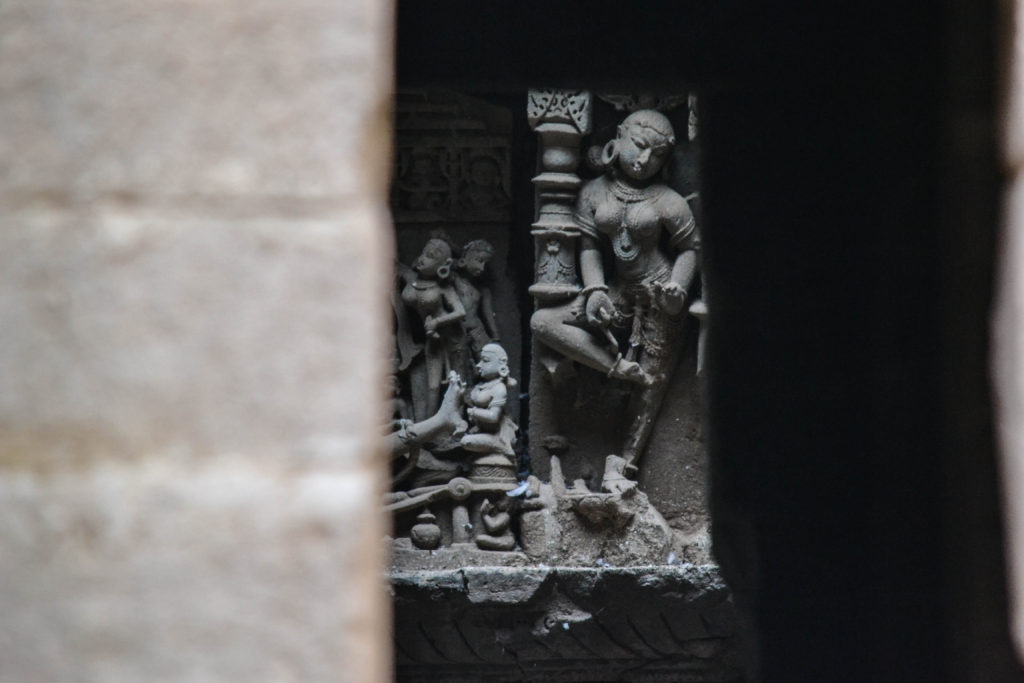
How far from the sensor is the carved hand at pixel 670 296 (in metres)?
4.41

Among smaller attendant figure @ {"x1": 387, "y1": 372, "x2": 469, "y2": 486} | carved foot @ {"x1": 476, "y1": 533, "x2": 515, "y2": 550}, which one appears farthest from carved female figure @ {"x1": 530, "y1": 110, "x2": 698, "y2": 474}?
carved foot @ {"x1": 476, "y1": 533, "x2": 515, "y2": 550}

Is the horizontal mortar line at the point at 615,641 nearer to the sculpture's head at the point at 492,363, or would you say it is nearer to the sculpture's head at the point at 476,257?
the sculpture's head at the point at 492,363

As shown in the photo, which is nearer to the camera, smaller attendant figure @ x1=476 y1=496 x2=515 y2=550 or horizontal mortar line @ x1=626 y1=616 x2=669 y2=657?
horizontal mortar line @ x1=626 y1=616 x2=669 y2=657

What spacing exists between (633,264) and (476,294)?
67 cm

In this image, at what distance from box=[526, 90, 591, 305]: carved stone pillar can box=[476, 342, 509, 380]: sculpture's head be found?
274 mm

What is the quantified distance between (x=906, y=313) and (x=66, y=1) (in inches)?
56.6

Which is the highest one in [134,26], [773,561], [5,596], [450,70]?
[450,70]

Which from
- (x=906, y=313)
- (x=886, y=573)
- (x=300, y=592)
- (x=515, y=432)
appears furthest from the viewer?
(x=515, y=432)

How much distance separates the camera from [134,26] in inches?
30.3

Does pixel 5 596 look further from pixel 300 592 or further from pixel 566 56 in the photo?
pixel 566 56

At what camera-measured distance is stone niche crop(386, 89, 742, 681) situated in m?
4.16

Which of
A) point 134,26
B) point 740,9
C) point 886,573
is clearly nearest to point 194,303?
point 134,26

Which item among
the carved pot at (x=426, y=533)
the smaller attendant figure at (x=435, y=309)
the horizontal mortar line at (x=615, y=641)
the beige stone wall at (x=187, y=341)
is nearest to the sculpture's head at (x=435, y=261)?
the smaller attendant figure at (x=435, y=309)

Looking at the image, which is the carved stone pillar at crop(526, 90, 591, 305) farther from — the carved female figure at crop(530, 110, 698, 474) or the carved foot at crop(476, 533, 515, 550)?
the carved foot at crop(476, 533, 515, 550)
